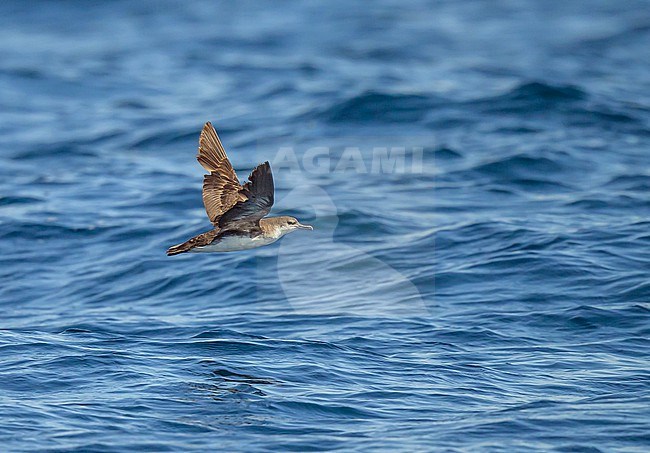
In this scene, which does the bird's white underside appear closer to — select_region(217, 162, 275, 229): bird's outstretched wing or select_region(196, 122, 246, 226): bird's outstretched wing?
select_region(217, 162, 275, 229): bird's outstretched wing

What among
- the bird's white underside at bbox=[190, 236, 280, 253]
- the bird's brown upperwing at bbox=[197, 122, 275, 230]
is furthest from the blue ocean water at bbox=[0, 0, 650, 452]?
the bird's brown upperwing at bbox=[197, 122, 275, 230]

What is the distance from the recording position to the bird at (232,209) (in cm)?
838

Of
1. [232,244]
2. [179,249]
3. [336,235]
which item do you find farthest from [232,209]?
[336,235]

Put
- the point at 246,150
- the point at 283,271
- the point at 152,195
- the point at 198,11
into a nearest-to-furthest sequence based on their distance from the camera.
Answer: the point at 283,271, the point at 152,195, the point at 246,150, the point at 198,11

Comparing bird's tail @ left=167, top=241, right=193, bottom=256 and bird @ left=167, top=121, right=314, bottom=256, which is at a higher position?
bird @ left=167, top=121, right=314, bottom=256

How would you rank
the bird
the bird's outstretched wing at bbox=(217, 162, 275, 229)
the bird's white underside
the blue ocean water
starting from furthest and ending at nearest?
the bird's white underside
the bird
the bird's outstretched wing at bbox=(217, 162, 275, 229)
the blue ocean water

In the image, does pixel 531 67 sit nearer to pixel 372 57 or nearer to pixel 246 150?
pixel 372 57

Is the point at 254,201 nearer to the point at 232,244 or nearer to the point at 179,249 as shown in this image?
the point at 232,244

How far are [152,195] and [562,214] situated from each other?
5.58m

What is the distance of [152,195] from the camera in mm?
14234

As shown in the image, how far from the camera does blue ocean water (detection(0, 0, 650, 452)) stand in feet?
26.4

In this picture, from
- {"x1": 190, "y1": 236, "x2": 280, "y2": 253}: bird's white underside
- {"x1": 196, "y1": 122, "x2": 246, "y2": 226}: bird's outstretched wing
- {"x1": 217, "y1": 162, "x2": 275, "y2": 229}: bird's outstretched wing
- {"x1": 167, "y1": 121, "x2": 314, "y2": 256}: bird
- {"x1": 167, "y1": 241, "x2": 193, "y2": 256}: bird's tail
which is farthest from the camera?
{"x1": 196, "y1": 122, "x2": 246, "y2": 226}: bird's outstretched wing

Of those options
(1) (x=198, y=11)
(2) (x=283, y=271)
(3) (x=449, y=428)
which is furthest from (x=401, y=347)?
(1) (x=198, y=11)

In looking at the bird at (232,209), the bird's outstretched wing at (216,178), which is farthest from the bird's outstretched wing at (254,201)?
the bird's outstretched wing at (216,178)
